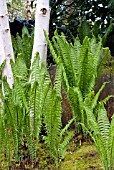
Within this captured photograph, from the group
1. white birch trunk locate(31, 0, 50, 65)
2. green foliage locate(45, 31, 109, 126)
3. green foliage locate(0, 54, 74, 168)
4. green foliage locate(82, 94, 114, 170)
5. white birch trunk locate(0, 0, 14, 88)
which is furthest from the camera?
white birch trunk locate(0, 0, 14, 88)

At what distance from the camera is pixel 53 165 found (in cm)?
182

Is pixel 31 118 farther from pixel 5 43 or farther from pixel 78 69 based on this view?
pixel 5 43

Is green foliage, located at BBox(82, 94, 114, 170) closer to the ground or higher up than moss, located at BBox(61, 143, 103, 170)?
higher up

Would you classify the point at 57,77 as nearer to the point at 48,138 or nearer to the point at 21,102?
the point at 21,102

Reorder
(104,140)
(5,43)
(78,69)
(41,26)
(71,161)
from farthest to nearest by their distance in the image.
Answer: (5,43) → (41,26) → (78,69) → (71,161) → (104,140)

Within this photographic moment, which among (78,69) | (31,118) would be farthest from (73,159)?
(78,69)

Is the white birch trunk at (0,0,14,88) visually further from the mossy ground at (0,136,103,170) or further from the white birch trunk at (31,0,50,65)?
the mossy ground at (0,136,103,170)

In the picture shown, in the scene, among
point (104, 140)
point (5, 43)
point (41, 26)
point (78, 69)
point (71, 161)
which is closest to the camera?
point (104, 140)

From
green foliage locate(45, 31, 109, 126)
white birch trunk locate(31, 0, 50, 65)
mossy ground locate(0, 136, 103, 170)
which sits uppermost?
white birch trunk locate(31, 0, 50, 65)

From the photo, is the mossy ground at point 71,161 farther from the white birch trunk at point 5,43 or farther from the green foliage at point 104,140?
the white birch trunk at point 5,43

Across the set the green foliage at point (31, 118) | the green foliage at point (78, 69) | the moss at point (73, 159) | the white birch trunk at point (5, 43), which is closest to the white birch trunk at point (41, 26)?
the green foliage at point (78, 69)

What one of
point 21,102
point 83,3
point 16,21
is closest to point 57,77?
point 21,102

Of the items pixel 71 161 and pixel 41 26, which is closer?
pixel 71 161

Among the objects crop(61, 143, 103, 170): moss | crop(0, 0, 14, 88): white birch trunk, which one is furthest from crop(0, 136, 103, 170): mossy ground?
crop(0, 0, 14, 88): white birch trunk
